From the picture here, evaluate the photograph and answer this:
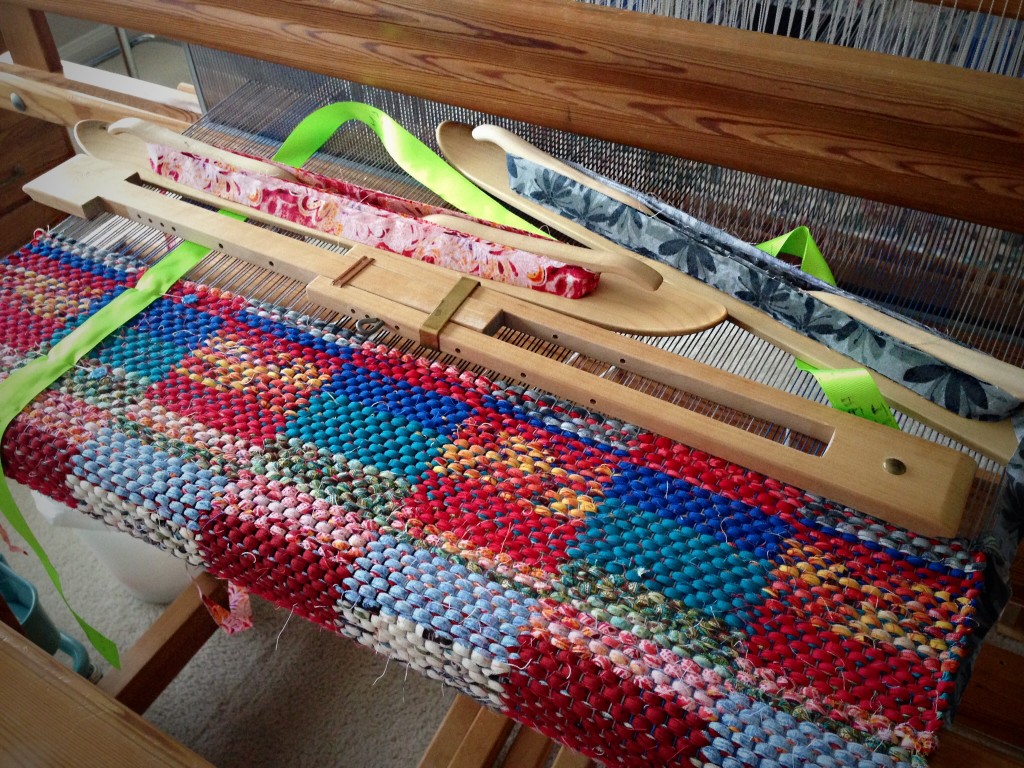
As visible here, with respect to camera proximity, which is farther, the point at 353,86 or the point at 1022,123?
the point at 353,86

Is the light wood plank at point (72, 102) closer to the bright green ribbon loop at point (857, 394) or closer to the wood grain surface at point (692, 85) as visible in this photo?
the wood grain surface at point (692, 85)

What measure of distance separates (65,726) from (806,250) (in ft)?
2.45

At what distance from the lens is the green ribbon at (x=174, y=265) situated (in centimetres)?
77

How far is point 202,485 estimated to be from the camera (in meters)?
0.68

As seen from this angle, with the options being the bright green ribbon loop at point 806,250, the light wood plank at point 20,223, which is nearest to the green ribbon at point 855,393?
the bright green ribbon loop at point 806,250

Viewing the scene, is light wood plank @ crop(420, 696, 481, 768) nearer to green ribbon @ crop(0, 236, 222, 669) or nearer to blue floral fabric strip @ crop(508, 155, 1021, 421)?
green ribbon @ crop(0, 236, 222, 669)

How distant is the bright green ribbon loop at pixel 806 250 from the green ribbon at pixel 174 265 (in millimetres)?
231

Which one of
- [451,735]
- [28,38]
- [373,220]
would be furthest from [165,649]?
[28,38]

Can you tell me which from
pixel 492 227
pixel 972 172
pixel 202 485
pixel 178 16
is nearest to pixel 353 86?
pixel 178 16

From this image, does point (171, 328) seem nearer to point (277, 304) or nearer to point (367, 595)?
point (277, 304)

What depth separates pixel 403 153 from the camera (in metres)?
1.00

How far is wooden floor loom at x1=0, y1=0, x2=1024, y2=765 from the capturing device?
70cm

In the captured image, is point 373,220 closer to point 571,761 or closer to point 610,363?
point 610,363

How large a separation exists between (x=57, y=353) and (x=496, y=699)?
50 cm
